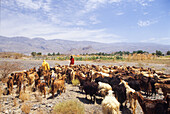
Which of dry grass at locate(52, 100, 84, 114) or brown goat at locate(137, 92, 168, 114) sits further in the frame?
dry grass at locate(52, 100, 84, 114)

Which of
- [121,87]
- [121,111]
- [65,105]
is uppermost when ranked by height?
[121,87]

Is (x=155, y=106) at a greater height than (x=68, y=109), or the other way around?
(x=155, y=106)

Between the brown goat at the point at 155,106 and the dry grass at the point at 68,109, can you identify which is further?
the dry grass at the point at 68,109

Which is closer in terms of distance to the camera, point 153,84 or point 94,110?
point 94,110

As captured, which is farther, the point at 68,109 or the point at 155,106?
the point at 68,109

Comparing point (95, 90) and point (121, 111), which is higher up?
point (95, 90)

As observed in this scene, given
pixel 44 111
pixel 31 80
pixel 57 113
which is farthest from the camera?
pixel 31 80

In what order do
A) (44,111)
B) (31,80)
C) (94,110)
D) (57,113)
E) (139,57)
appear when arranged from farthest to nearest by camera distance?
(139,57), (31,80), (94,110), (44,111), (57,113)

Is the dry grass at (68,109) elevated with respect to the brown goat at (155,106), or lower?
lower

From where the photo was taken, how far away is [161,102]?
15.9 ft

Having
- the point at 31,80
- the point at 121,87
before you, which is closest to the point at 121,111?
the point at 121,87

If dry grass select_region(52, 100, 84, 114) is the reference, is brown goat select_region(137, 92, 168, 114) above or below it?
above

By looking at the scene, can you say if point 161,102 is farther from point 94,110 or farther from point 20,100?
point 20,100

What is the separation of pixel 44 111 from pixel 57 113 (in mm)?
778
